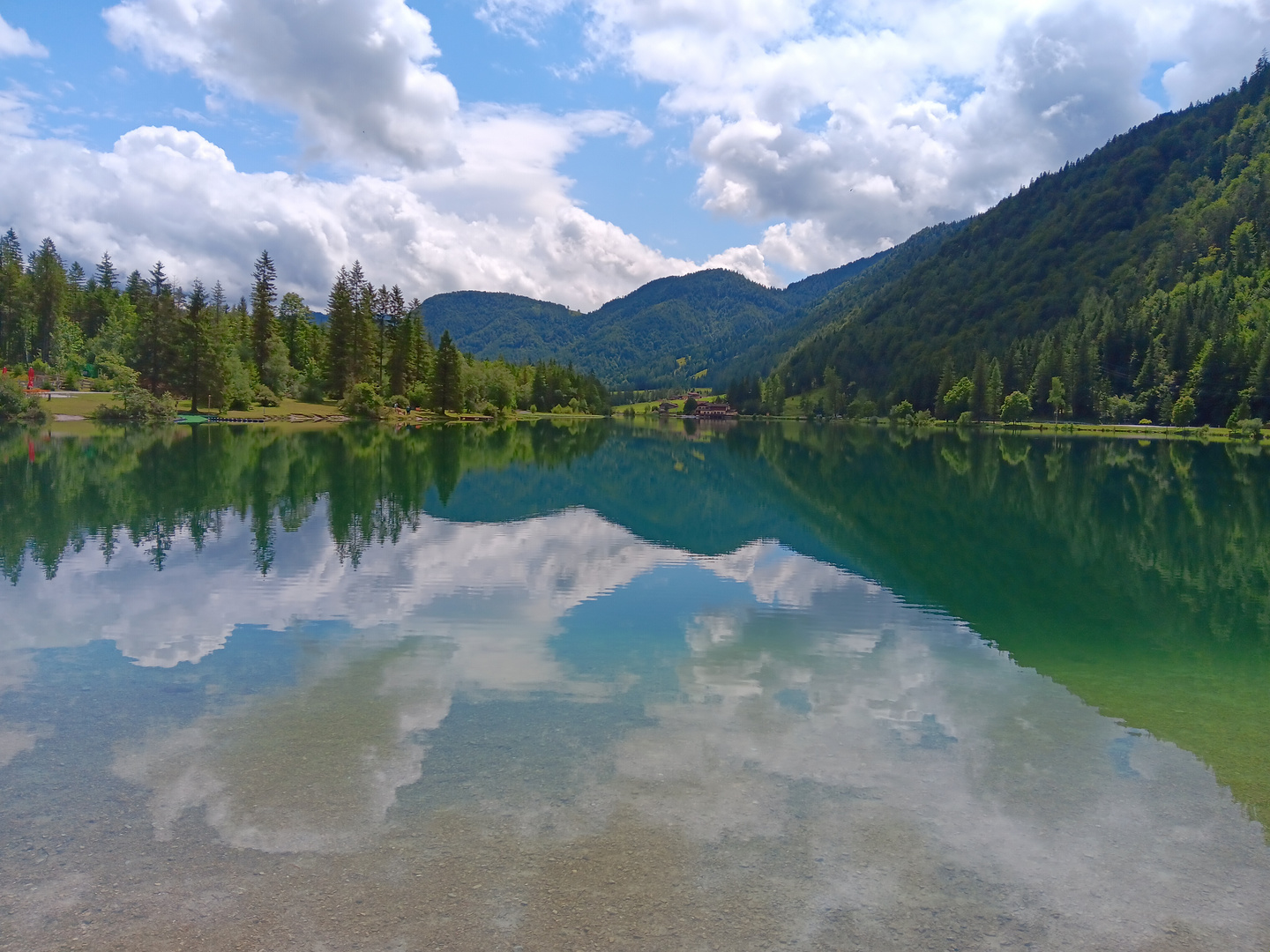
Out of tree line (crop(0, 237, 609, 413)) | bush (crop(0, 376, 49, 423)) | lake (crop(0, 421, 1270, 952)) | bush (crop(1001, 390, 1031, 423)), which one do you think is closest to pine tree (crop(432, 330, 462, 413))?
tree line (crop(0, 237, 609, 413))

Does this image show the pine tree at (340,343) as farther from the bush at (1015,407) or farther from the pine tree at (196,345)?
the bush at (1015,407)

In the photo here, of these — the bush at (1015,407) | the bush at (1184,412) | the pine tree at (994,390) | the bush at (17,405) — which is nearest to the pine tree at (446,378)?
the bush at (17,405)

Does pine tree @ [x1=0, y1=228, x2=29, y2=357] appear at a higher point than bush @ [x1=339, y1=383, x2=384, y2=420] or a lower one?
higher

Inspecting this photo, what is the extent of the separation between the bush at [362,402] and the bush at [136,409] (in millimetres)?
23744

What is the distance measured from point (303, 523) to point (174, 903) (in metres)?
22.3

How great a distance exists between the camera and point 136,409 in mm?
89500

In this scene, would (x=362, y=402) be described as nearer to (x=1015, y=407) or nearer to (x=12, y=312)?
(x=12, y=312)

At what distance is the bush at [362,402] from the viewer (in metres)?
110

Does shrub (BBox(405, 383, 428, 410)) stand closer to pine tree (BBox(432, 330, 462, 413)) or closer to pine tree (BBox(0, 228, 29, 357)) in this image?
pine tree (BBox(432, 330, 462, 413))

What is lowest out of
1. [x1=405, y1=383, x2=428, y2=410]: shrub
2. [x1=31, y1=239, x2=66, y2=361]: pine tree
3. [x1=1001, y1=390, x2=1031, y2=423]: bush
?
[x1=405, y1=383, x2=428, y2=410]: shrub

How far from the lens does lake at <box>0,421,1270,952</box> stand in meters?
6.69

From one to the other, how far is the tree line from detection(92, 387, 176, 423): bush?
6.00 metres

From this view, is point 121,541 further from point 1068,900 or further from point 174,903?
point 1068,900

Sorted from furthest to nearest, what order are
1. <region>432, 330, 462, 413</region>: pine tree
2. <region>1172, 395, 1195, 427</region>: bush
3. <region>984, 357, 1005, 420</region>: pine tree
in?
<region>984, 357, 1005, 420</region>: pine tree → <region>1172, 395, 1195, 427</region>: bush → <region>432, 330, 462, 413</region>: pine tree
